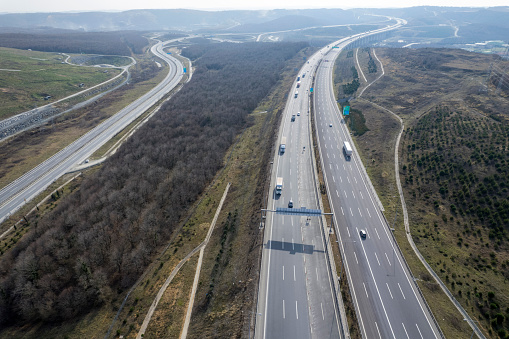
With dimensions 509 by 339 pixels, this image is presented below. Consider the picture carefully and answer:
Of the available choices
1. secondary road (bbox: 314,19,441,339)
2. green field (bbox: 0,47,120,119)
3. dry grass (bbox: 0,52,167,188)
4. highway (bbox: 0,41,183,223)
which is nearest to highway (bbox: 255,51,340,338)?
secondary road (bbox: 314,19,441,339)

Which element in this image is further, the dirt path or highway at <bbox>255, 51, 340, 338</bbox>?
the dirt path

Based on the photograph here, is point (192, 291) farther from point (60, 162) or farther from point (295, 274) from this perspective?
point (60, 162)

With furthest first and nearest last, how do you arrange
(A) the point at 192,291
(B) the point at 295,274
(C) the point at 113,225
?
(C) the point at 113,225 < (A) the point at 192,291 < (B) the point at 295,274

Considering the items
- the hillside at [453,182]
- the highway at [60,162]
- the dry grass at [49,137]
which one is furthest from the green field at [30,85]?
the hillside at [453,182]

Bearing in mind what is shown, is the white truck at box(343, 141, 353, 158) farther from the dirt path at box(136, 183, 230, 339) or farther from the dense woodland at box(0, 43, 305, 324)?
the dirt path at box(136, 183, 230, 339)

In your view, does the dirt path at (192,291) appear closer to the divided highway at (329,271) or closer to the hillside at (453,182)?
the divided highway at (329,271)

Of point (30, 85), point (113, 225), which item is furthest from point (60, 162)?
point (30, 85)
